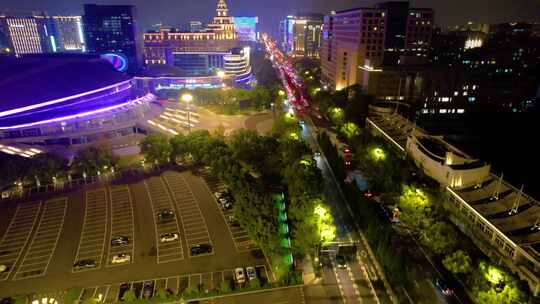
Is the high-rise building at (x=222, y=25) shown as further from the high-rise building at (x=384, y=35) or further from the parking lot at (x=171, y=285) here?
the parking lot at (x=171, y=285)

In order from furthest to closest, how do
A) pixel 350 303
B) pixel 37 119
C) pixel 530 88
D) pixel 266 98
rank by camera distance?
pixel 266 98
pixel 530 88
pixel 37 119
pixel 350 303

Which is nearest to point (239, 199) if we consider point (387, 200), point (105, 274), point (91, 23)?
point (105, 274)

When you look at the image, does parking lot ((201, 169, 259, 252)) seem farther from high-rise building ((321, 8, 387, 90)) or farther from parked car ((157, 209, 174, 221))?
high-rise building ((321, 8, 387, 90))

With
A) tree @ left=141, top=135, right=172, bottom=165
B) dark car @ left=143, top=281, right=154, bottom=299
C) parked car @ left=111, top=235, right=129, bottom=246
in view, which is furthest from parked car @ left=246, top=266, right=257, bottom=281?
tree @ left=141, top=135, right=172, bottom=165

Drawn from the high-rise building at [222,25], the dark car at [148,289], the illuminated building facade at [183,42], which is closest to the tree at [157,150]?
the dark car at [148,289]

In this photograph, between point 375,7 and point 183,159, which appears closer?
point 183,159

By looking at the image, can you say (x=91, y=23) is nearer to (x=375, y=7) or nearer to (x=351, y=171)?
(x=375, y=7)

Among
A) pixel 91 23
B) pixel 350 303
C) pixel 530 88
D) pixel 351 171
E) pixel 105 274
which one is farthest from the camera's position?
pixel 91 23
